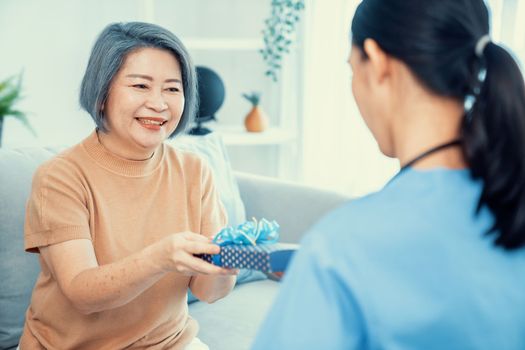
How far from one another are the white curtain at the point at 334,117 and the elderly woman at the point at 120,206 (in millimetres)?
1438

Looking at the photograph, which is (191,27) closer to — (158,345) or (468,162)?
(158,345)

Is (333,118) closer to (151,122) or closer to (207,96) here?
(207,96)

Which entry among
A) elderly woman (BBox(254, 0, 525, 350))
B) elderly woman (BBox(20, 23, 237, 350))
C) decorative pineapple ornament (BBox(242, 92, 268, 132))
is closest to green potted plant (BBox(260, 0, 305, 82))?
decorative pineapple ornament (BBox(242, 92, 268, 132))

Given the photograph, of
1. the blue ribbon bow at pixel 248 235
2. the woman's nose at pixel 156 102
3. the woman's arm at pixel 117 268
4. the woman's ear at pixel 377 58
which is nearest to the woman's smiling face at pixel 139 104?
the woman's nose at pixel 156 102

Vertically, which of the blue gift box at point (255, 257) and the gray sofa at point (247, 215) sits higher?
the blue gift box at point (255, 257)

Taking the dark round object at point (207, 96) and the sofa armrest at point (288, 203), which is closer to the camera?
the sofa armrest at point (288, 203)

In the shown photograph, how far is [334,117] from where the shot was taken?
9.61 ft

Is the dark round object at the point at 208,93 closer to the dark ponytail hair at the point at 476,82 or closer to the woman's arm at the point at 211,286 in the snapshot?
the woman's arm at the point at 211,286

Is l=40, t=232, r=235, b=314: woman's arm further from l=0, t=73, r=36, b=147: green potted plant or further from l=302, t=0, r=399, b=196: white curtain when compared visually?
l=302, t=0, r=399, b=196: white curtain

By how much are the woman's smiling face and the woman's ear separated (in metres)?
0.66

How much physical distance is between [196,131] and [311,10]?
2.59ft

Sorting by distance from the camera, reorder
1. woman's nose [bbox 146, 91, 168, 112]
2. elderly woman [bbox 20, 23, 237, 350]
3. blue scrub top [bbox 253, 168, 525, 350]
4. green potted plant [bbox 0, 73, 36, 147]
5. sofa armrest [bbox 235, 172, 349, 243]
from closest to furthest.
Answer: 1. blue scrub top [bbox 253, 168, 525, 350]
2. elderly woman [bbox 20, 23, 237, 350]
3. woman's nose [bbox 146, 91, 168, 112]
4. sofa armrest [bbox 235, 172, 349, 243]
5. green potted plant [bbox 0, 73, 36, 147]

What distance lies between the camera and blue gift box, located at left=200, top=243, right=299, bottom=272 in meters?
1.05

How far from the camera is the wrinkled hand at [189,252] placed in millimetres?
1089
